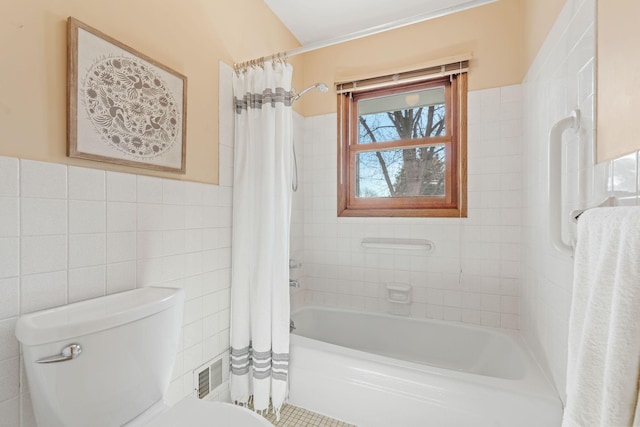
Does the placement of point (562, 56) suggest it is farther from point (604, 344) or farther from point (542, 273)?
point (604, 344)

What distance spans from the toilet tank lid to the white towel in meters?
1.11

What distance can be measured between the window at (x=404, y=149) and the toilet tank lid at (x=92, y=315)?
1.52 metres

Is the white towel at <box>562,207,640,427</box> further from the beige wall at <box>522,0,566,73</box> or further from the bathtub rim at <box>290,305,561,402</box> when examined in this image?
the beige wall at <box>522,0,566,73</box>

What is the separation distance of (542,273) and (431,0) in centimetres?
181

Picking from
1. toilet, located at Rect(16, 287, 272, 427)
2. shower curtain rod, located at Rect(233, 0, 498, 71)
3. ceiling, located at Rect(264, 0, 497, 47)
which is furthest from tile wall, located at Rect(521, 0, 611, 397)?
toilet, located at Rect(16, 287, 272, 427)

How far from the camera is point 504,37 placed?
178 centimetres

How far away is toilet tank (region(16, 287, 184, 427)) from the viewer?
70cm

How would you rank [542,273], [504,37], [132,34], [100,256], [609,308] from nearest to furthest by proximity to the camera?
[609,308]
[100,256]
[132,34]
[542,273]
[504,37]

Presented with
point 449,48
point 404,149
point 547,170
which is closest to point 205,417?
point 547,170

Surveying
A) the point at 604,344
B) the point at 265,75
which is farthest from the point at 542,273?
the point at 265,75

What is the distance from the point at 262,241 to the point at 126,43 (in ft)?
3.31

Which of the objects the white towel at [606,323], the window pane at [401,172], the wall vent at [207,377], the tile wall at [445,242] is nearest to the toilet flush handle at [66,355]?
the wall vent at [207,377]

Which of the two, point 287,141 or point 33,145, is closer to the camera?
point 33,145

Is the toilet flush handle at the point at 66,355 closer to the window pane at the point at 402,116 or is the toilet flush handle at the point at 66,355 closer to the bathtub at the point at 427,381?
the bathtub at the point at 427,381
